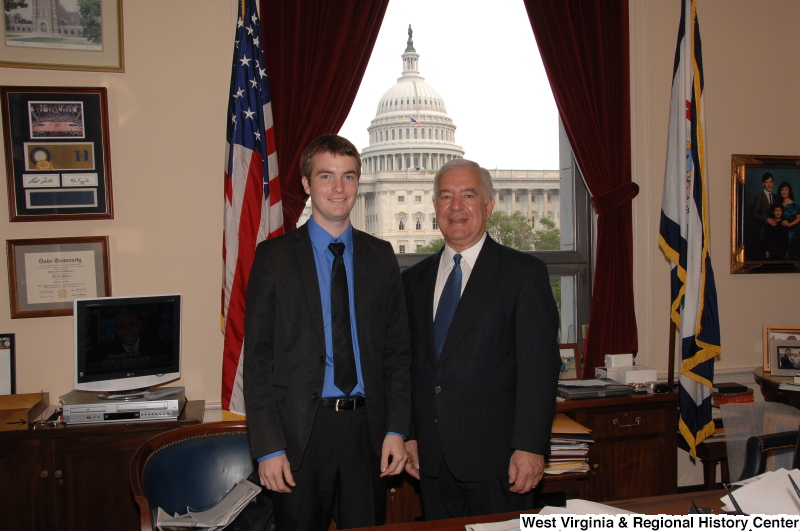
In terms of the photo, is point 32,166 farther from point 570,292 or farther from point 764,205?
point 764,205

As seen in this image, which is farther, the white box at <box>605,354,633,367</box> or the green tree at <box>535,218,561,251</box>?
the green tree at <box>535,218,561,251</box>

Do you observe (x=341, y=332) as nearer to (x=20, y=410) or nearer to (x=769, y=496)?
(x=769, y=496)

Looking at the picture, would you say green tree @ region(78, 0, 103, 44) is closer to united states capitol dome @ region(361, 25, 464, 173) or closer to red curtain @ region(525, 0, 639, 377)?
united states capitol dome @ region(361, 25, 464, 173)

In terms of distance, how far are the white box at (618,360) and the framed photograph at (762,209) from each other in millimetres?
1023

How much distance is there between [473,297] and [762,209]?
2.67 m

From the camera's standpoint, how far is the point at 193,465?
1951 mm

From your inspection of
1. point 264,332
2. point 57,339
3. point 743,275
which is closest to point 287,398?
point 264,332

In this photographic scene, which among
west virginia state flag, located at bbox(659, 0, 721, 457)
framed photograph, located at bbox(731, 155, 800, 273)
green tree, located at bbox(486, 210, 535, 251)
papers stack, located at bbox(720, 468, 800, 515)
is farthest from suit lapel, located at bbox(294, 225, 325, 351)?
framed photograph, located at bbox(731, 155, 800, 273)

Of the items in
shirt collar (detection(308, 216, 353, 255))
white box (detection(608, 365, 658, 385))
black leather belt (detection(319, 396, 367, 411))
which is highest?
shirt collar (detection(308, 216, 353, 255))

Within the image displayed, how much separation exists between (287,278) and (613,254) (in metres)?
2.32

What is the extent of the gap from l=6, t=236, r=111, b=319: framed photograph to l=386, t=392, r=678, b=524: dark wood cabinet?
186cm

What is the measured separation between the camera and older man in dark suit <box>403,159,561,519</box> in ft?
6.17

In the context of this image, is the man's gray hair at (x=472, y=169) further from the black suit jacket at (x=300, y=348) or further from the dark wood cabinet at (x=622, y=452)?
the dark wood cabinet at (x=622, y=452)

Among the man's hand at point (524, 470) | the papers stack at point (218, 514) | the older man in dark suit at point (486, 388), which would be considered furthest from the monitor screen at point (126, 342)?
the man's hand at point (524, 470)
